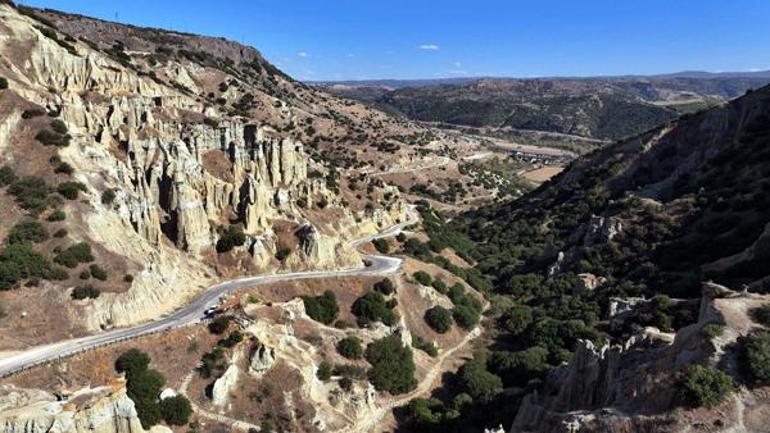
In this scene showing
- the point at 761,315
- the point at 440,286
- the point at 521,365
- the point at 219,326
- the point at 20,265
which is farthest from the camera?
the point at 440,286

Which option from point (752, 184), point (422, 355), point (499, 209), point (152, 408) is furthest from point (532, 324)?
point (499, 209)

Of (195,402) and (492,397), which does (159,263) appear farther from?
(492,397)

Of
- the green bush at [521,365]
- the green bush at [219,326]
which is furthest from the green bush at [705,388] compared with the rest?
the green bush at [219,326]

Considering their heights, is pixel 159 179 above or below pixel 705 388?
above

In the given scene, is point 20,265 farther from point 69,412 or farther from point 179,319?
point 69,412

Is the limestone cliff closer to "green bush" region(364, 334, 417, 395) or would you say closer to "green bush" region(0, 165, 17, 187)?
"green bush" region(0, 165, 17, 187)

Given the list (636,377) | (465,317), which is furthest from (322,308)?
(636,377)

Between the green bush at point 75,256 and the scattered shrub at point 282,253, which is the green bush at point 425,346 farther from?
the green bush at point 75,256
